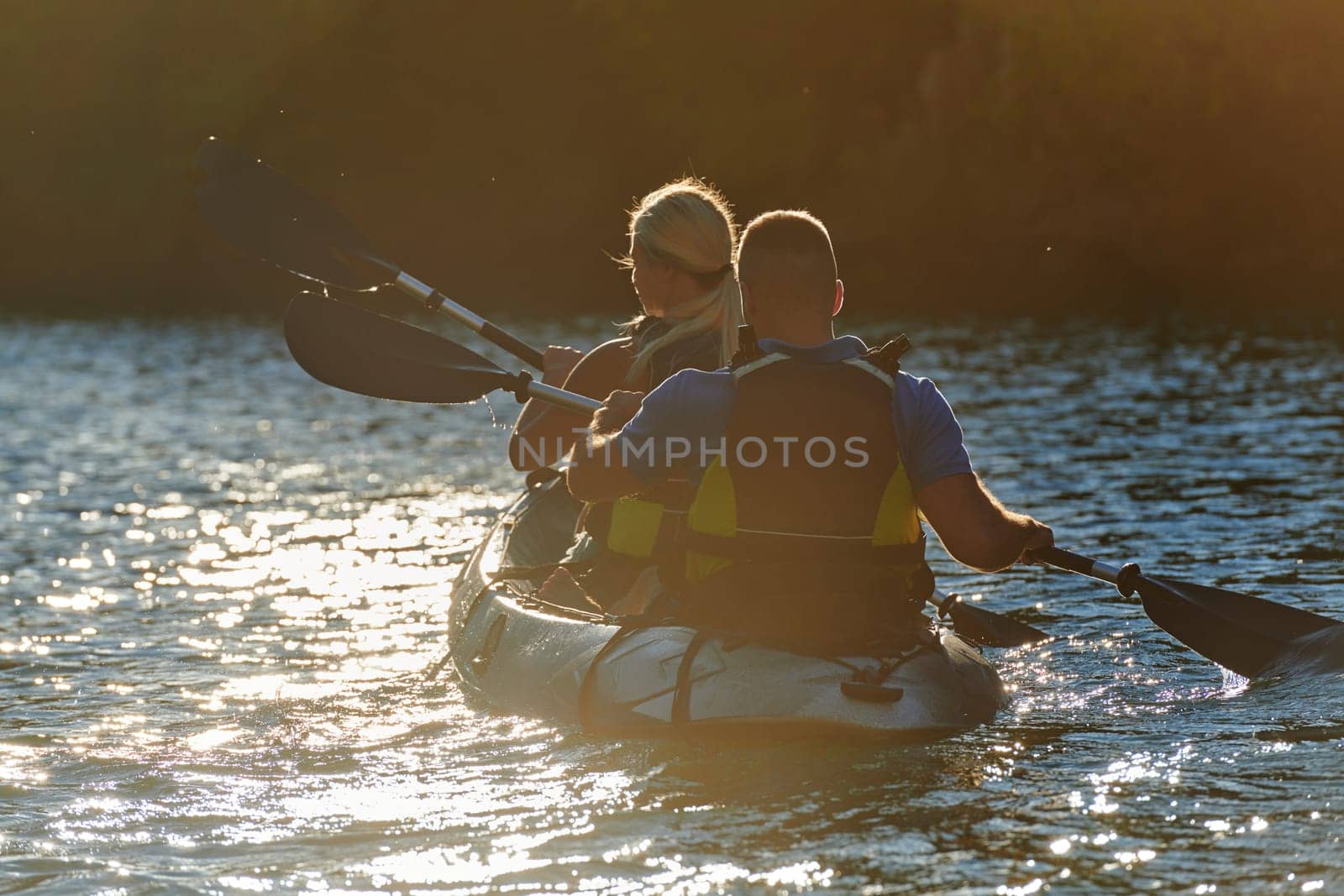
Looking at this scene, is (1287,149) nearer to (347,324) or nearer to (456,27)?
(456,27)

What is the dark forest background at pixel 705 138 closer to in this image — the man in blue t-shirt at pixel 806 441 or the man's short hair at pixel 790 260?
the man in blue t-shirt at pixel 806 441

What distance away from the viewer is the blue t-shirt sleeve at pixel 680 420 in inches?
212

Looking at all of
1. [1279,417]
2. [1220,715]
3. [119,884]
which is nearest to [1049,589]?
[1220,715]

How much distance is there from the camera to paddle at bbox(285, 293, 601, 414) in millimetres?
7281

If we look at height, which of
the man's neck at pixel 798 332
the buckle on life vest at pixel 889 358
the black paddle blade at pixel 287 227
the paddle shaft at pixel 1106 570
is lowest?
the paddle shaft at pixel 1106 570

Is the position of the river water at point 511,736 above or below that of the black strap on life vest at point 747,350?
below

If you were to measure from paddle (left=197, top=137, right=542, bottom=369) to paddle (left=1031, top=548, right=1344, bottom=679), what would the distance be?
376 centimetres

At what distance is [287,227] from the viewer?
28.7 ft

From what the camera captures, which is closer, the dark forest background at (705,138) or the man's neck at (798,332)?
the man's neck at (798,332)

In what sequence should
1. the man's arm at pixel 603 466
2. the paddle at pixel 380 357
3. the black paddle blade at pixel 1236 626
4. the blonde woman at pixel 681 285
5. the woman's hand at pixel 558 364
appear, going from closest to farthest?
1. the man's arm at pixel 603 466
2. the blonde woman at pixel 681 285
3. the black paddle blade at pixel 1236 626
4. the paddle at pixel 380 357
5. the woman's hand at pixel 558 364

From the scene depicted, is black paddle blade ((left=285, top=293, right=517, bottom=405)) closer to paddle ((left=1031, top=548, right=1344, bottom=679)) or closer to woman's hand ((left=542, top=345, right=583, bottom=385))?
woman's hand ((left=542, top=345, right=583, bottom=385))

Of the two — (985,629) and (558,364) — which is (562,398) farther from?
(985,629)

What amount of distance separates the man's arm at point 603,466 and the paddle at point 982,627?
219 cm

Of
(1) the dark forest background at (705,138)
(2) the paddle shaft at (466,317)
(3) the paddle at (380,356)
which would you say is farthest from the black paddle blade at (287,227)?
(1) the dark forest background at (705,138)
